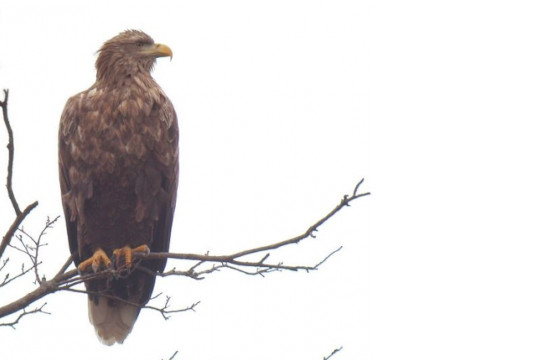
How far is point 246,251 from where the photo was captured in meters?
4.18

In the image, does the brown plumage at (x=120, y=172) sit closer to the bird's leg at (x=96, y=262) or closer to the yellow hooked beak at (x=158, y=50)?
the bird's leg at (x=96, y=262)

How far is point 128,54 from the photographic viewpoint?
6270 mm

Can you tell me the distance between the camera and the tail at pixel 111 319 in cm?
612

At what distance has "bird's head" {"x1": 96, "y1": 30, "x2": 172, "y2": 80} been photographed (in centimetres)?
609

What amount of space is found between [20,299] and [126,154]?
1.55 m

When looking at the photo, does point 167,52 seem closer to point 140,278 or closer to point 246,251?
point 140,278

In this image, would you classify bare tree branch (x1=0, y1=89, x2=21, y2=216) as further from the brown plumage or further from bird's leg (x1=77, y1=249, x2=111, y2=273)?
bird's leg (x1=77, y1=249, x2=111, y2=273)

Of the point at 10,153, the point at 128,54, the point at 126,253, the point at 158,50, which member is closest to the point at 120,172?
the point at 126,253

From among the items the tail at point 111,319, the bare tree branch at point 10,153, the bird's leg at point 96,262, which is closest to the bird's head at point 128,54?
the bird's leg at point 96,262

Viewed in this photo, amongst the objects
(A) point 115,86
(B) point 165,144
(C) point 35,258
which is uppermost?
(A) point 115,86

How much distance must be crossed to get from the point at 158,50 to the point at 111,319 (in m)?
1.89

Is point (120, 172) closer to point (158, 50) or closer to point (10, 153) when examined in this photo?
point (158, 50)

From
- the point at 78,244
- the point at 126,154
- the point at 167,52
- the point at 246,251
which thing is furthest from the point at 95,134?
the point at 246,251

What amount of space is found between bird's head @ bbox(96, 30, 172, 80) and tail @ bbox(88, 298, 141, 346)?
1532 millimetres
